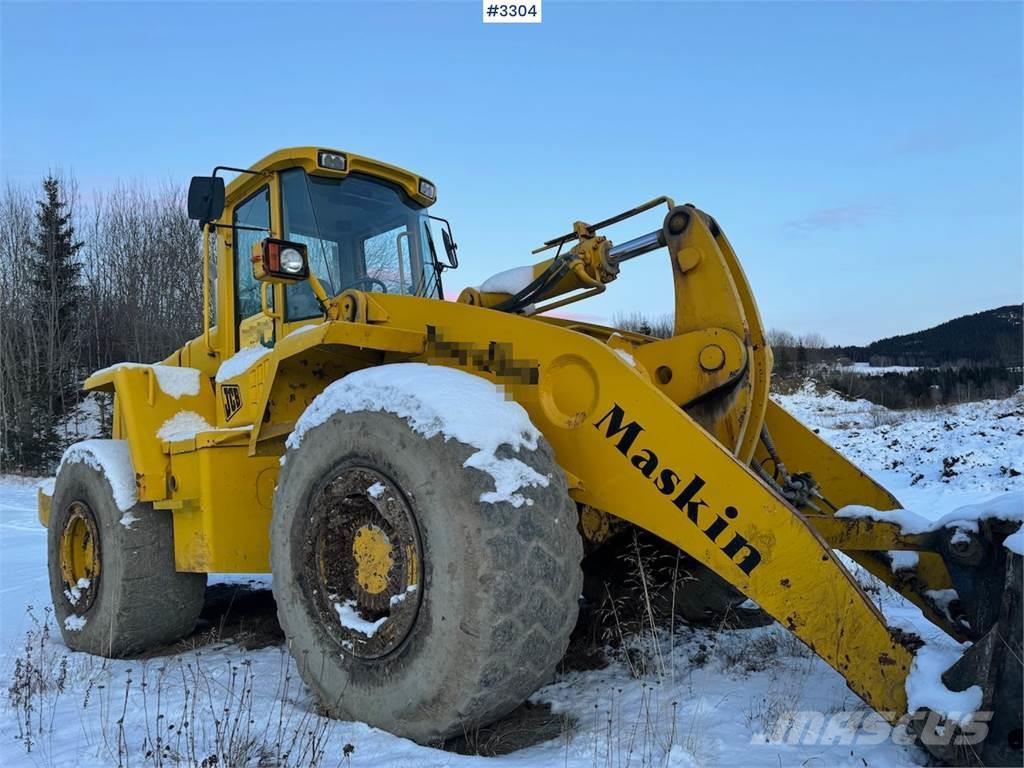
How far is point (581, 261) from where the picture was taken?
161 inches

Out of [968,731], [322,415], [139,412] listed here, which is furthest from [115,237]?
[968,731]

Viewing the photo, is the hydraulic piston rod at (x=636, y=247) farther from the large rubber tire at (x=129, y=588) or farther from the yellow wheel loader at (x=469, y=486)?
the large rubber tire at (x=129, y=588)

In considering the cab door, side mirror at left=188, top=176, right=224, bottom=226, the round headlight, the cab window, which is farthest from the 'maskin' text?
the cab window

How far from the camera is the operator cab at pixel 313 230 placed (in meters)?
4.65

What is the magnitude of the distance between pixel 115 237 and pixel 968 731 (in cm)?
3651

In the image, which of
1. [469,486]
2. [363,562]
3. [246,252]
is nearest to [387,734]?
[363,562]

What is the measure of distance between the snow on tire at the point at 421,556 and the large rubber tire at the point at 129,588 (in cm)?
176

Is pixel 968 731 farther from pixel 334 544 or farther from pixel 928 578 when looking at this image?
pixel 334 544

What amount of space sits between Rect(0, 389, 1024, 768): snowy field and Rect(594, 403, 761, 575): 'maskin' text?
0.65 metres

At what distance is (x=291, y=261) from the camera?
4051 millimetres

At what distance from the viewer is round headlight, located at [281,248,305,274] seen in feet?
13.2

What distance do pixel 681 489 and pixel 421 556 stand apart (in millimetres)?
1018

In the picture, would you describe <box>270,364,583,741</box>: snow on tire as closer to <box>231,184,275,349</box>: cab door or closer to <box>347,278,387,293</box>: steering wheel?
<box>347,278,387,293</box>: steering wheel

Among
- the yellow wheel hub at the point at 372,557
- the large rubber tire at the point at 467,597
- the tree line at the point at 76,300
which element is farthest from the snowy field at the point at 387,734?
the tree line at the point at 76,300
